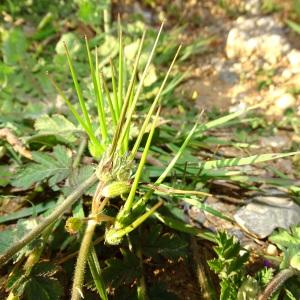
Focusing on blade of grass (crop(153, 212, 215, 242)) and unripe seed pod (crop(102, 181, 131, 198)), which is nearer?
unripe seed pod (crop(102, 181, 131, 198))

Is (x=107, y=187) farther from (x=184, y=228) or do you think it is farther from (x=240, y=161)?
(x=240, y=161)

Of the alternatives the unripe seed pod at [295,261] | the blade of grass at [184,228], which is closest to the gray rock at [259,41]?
the blade of grass at [184,228]

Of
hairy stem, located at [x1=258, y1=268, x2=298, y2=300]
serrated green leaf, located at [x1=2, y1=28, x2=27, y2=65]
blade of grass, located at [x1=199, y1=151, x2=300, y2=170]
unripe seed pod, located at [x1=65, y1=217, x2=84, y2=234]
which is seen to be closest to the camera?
unripe seed pod, located at [x1=65, y1=217, x2=84, y2=234]

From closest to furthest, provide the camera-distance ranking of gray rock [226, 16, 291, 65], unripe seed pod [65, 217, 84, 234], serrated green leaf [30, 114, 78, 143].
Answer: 1. unripe seed pod [65, 217, 84, 234]
2. serrated green leaf [30, 114, 78, 143]
3. gray rock [226, 16, 291, 65]

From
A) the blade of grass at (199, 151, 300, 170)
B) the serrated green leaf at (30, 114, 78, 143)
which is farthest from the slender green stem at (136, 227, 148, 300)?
the serrated green leaf at (30, 114, 78, 143)

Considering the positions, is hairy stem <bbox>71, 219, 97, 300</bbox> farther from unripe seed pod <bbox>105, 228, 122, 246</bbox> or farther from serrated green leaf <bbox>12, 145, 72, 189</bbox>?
serrated green leaf <bbox>12, 145, 72, 189</bbox>
